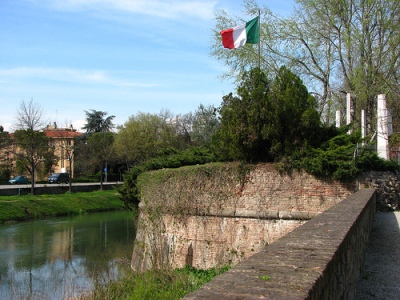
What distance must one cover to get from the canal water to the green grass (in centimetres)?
105

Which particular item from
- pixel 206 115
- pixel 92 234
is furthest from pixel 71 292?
pixel 206 115

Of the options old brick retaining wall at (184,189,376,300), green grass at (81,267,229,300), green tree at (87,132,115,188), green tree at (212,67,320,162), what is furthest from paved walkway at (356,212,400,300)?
green tree at (87,132,115,188)

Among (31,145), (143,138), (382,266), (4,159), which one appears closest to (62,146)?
(31,145)

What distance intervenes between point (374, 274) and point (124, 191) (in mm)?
13758

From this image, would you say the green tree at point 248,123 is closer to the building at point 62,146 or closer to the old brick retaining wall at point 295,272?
the old brick retaining wall at point 295,272

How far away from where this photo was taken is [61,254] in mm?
19984

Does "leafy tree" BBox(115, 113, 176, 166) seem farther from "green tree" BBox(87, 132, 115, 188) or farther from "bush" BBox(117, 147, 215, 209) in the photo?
"bush" BBox(117, 147, 215, 209)

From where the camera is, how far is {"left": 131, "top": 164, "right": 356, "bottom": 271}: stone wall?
1284cm

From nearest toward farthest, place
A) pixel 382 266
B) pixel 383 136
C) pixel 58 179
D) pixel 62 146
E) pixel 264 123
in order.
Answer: pixel 382 266 → pixel 264 123 → pixel 383 136 → pixel 62 146 → pixel 58 179

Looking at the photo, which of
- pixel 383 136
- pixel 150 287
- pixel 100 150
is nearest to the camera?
pixel 150 287

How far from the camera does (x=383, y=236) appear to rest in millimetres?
8844

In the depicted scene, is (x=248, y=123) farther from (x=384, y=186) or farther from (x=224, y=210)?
(x=384, y=186)

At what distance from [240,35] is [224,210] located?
659cm

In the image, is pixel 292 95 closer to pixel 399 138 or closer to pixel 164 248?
pixel 164 248
